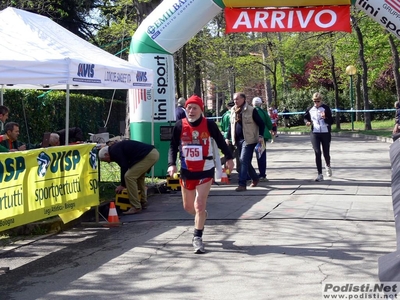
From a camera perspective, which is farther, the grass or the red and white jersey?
the grass

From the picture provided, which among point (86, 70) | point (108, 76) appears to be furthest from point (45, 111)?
point (86, 70)

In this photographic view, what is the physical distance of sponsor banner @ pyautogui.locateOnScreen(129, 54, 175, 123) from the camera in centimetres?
1547

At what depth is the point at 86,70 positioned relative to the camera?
1088cm

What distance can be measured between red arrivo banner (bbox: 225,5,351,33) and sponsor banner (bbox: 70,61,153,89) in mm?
2605

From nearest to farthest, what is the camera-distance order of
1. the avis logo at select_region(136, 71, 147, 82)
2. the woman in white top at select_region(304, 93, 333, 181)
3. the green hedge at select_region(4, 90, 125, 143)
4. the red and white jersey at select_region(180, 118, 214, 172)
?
1. the red and white jersey at select_region(180, 118, 214, 172)
2. the avis logo at select_region(136, 71, 147, 82)
3. the woman in white top at select_region(304, 93, 333, 181)
4. the green hedge at select_region(4, 90, 125, 143)

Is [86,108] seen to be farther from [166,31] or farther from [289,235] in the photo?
[289,235]

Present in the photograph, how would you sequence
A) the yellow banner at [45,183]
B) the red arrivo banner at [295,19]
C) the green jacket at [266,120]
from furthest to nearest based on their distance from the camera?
the green jacket at [266,120]
the red arrivo banner at [295,19]
the yellow banner at [45,183]

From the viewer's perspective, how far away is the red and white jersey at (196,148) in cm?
850

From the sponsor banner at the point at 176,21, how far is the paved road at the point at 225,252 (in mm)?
3695

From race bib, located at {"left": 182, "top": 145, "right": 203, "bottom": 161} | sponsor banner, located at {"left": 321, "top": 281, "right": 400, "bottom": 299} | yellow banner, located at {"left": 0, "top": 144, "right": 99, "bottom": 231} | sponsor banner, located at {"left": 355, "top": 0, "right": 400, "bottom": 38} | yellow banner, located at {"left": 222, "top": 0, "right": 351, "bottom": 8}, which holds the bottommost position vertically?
sponsor banner, located at {"left": 321, "top": 281, "right": 400, "bottom": 299}

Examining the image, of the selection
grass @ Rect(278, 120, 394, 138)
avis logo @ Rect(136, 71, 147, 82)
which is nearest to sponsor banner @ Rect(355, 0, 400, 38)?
avis logo @ Rect(136, 71, 147, 82)

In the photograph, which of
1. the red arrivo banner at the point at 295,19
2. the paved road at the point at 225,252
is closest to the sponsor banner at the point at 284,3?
the red arrivo banner at the point at 295,19

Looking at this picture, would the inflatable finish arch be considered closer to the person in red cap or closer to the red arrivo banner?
the red arrivo banner

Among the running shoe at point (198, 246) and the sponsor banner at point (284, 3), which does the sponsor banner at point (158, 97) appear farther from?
the running shoe at point (198, 246)
